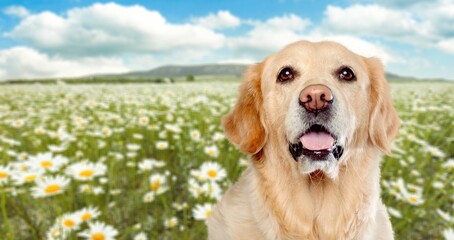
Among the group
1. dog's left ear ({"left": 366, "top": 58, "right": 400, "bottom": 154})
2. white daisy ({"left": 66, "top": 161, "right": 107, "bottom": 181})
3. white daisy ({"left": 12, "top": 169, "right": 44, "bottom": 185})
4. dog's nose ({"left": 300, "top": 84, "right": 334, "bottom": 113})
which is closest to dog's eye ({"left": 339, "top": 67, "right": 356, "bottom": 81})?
dog's left ear ({"left": 366, "top": 58, "right": 400, "bottom": 154})

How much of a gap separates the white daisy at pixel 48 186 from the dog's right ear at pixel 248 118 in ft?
4.40

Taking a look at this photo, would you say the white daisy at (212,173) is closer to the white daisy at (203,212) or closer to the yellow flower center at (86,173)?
the white daisy at (203,212)

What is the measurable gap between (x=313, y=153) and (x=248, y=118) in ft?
2.07

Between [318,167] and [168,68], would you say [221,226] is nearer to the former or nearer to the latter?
[318,167]

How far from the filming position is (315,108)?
2.12m

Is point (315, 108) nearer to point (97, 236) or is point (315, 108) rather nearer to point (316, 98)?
point (316, 98)

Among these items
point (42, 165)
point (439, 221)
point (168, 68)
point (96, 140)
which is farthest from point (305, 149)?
point (168, 68)

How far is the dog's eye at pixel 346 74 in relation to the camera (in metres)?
2.52

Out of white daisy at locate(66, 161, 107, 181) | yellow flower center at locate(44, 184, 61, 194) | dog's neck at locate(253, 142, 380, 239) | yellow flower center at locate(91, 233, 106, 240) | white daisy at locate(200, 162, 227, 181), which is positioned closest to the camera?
dog's neck at locate(253, 142, 380, 239)

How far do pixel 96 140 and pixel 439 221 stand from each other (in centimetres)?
499

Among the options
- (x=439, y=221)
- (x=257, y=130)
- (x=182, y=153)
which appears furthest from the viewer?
(x=182, y=153)

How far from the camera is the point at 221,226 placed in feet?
8.54

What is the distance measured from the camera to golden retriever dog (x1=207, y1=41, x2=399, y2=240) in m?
2.23

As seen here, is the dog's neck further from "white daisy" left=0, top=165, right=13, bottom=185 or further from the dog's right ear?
"white daisy" left=0, top=165, right=13, bottom=185
